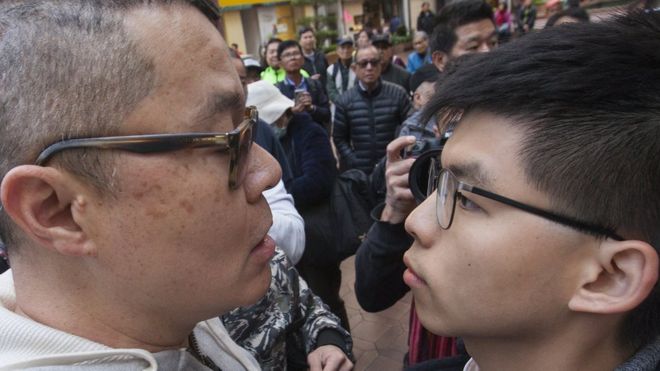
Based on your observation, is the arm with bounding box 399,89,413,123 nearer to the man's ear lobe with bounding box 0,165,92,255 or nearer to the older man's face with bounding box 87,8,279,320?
the older man's face with bounding box 87,8,279,320

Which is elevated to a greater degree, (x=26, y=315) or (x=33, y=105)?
(x=33, y=105)

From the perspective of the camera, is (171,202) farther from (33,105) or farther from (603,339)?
(603,339)

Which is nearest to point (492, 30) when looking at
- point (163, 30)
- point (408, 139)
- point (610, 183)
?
point (408, 139)

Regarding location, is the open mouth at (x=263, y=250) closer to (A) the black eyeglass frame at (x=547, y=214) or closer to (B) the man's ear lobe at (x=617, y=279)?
(A) the black eyeglass frame at (x=547, y=214)

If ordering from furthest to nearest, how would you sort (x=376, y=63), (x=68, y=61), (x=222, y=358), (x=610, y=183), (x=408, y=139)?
1. (x=376, y=63)
2. (x=408, y=139)
3. (x=222, y=358)
4. (x=610, y=183)
5. (x=68, y=61)

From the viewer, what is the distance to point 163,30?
952 millimetres

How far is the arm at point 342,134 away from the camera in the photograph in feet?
15.8

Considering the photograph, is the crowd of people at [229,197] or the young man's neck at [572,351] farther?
the young man's neck at [572,351]

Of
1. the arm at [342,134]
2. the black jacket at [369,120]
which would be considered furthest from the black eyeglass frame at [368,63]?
the arm at [342,134]

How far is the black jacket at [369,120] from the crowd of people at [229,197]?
3392 millimetres

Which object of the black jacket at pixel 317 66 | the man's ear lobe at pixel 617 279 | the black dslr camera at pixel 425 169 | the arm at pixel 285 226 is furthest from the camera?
the black jacket at pixel 317 66

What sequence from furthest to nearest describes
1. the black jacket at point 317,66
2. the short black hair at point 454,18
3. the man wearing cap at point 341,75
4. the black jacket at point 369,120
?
the black jacket at point 317,66
the man wearing cap at point 341,75
the black jacket at point 369,120
the short black hair at point 454,18

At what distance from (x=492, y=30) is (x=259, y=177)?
2.95 metres

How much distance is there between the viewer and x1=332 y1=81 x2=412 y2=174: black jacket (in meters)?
4.63
